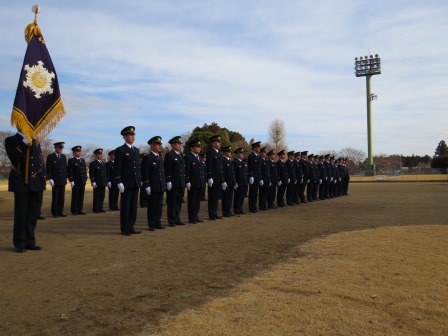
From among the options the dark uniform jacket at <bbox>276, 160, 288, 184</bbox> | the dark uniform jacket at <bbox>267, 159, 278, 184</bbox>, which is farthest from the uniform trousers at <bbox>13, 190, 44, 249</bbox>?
the dark uniform jacket at <bbox>276, 160, 288, 184</bbox>

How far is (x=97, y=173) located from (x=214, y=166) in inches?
196

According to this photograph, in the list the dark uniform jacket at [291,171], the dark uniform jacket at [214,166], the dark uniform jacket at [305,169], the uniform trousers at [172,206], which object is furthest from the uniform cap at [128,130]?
the dark uniform jacket at [305,169]

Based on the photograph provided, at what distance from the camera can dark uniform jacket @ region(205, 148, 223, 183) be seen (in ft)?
37.1

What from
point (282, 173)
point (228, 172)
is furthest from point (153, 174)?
point (282, 173)

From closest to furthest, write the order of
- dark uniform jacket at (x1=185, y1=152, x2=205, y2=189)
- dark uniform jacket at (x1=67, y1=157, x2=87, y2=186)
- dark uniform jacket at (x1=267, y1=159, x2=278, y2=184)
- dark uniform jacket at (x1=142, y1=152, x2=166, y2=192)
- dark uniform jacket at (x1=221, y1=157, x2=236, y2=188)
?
dark uniform jacket at (x1=142, y1=152, x2=166, y2=192), dark uniform jacket at (x1=185, y1=152, x2=205, y2=189), dark uniform jacket at (x1=221, y1=157, x2=236, y2=188), dark uniform jacket at (x1=67, y1=157, x2=87, y2=186), dark uniform jacket at (x1=267, y1=159, x2=278, y2=184)

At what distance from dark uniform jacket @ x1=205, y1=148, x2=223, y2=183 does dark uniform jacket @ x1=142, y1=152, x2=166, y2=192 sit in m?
1.89

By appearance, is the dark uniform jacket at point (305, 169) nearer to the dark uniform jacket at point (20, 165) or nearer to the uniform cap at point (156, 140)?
the uniform cap at point (156, 140)

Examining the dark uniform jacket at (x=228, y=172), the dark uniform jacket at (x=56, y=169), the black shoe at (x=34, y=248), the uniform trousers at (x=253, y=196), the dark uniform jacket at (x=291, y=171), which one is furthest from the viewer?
the dark uniform jacket at (x=291, y=171)

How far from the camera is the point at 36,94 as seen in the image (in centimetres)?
743

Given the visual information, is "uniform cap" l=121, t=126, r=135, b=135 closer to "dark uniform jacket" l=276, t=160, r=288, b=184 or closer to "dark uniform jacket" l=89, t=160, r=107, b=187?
"dark uniform jacket" l=89, t=160, r=107, b=187

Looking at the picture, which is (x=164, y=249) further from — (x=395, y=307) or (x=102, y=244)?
(x=395, y=307)

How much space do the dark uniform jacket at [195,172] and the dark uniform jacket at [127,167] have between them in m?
2.06

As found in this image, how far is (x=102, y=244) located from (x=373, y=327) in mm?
5202

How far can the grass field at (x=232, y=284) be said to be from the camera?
339 centimetres
